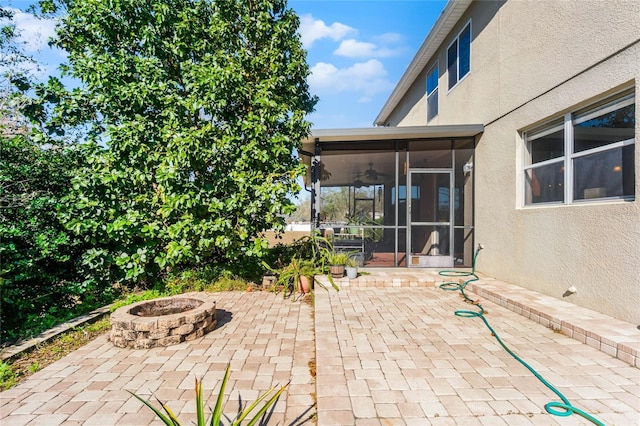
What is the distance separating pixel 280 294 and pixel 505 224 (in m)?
4.41

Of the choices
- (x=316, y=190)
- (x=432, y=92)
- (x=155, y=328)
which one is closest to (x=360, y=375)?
(x=155, y=328)

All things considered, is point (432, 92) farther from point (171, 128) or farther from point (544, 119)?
point (171, 128)

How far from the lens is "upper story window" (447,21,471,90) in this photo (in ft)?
23.3

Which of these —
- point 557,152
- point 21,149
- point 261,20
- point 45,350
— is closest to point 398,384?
point 45,350

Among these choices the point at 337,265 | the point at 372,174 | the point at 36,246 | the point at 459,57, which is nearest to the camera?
the point at 36,246

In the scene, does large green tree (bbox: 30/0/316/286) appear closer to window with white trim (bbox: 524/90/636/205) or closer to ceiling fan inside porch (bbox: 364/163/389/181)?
ceiling fan inside porch (bbox: 364/163/389/181)

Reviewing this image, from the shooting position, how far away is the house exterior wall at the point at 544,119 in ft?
11.2

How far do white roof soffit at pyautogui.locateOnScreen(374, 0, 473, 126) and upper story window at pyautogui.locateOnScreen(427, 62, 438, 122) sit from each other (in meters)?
0.39

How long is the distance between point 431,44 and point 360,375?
8809 millimetres

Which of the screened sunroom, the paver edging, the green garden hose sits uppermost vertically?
the screened sunroom

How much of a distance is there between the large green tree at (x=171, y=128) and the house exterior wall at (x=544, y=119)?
3.84 m

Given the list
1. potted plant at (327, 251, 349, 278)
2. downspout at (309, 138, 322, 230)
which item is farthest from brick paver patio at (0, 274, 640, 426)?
downspout at (309, 138, 322, 230)

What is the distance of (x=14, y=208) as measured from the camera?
13.3 feet

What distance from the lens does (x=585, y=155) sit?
13.5 feet
